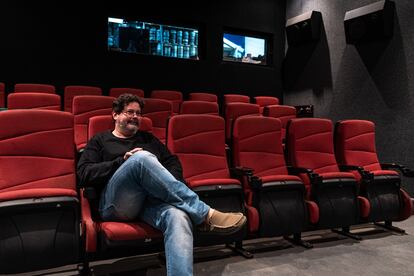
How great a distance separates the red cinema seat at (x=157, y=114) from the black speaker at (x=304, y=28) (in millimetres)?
2788

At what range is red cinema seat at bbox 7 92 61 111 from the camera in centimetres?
259

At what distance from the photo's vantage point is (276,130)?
7.23 ft

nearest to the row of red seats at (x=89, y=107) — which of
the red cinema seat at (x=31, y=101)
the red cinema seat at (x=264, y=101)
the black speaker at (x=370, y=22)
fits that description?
the red cinema seat at (x=31, y=101)

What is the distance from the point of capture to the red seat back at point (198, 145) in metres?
1.92

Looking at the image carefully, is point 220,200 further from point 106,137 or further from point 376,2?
point 376,2

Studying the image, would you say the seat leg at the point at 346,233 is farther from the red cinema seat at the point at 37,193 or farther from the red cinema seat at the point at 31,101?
the red cinema seat at the point at 31,101

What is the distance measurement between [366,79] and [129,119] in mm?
3075

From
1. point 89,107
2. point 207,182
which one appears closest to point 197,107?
point 89,107

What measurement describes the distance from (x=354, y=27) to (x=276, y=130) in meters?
2.46

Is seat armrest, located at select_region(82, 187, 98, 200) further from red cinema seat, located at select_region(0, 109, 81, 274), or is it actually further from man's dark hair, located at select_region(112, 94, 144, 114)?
man's dark hair, located at select_region(112, 94, 144, 114)

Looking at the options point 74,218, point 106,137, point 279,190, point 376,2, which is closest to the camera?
point 74,218

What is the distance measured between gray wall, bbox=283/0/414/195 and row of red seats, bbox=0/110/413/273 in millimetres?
1160

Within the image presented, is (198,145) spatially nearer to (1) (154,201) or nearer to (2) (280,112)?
(1) (154,201)

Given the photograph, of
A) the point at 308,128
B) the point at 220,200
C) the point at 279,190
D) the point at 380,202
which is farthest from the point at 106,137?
the point at 380,202
